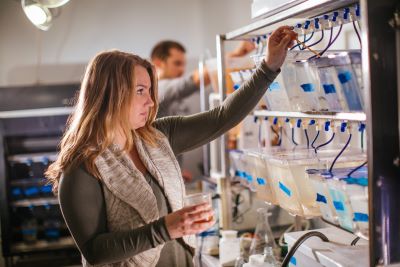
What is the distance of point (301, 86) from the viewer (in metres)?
1.73

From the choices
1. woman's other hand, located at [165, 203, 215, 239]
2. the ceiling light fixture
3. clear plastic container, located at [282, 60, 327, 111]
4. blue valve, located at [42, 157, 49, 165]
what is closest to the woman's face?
woman's other hand, located at [165, 203, 215, 239]

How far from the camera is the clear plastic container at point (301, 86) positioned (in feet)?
5.45

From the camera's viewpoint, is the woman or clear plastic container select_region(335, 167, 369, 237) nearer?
clear plastic container select_region(335, 167, 369, 237)

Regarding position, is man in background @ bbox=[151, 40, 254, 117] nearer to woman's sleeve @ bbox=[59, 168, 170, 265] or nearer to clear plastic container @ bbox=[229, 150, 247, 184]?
clear plastic container @ bbox=[229, 150, 247, 184]

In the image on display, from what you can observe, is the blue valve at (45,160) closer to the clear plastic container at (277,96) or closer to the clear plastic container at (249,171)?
the clear plastic container at (249,171)

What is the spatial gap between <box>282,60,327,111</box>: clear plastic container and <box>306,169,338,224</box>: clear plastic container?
24 cm

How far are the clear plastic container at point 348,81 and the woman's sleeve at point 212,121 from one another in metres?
0.37

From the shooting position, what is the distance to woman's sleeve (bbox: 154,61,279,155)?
1.88 m

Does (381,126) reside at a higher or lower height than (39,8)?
lower

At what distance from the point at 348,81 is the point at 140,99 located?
730 mm

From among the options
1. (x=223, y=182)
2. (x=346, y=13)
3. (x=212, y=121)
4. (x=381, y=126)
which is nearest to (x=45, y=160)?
(x=223, y=182)

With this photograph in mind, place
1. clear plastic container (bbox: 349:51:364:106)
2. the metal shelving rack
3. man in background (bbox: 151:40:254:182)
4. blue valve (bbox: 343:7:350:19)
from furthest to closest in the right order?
man in background (bbox: 151:40:254:182), blue valve (bbox: 343:7:350:19), clear plastic container (bbox: 349:51:364:106), the metal shelving rack

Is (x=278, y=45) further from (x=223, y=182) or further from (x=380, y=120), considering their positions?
(x=223, y=182)

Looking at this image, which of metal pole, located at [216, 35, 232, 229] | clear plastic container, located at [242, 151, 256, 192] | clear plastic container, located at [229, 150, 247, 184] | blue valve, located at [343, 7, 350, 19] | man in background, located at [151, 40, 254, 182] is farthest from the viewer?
man in background, located at [151, 40, 254, 182]
